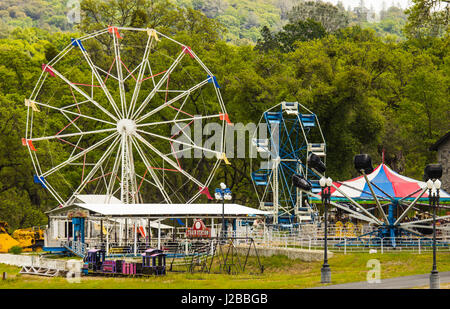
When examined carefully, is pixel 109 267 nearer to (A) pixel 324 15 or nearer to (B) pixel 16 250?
(B) pixel 16 250

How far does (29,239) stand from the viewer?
63.9 metres

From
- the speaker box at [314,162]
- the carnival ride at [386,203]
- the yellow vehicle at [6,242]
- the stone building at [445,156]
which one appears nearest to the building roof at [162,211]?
the yellow vehicle at [6,242]

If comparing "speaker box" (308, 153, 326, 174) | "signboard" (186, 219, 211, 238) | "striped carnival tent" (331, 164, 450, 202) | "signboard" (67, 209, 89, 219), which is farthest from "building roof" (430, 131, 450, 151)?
"signboard" (67, 209, 89, 219)

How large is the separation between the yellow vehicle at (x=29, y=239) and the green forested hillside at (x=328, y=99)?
22.6 ft

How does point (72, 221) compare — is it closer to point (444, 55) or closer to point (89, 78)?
point (89, 78)

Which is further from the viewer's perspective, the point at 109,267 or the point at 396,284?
the point at 109,267

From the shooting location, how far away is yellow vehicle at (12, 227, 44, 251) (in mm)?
63344

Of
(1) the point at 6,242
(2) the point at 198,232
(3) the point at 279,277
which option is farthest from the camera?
(1) the point at 6,242

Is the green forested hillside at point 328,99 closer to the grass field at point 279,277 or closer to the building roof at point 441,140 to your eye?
the building roof at point 441,140

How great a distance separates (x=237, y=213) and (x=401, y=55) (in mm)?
35241

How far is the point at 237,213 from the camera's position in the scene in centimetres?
5578

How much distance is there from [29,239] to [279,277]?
32.2 metres

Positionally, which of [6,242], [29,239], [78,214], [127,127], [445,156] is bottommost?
[6,242]

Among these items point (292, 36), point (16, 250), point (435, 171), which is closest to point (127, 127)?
point (16, 250)
